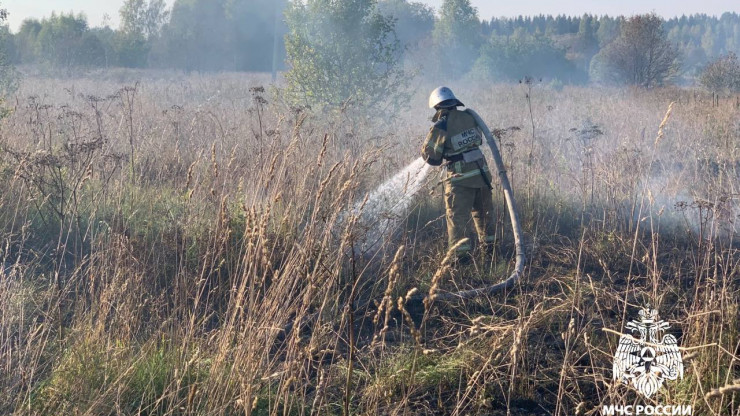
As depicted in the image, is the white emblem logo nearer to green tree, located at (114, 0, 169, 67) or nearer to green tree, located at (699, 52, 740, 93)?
green tree, located at (699, 52, 740, 93)

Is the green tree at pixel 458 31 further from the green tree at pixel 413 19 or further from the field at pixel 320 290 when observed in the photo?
the field at pixel 320 290

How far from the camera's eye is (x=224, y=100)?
62.1ft

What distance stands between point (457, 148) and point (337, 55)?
5.34 metres

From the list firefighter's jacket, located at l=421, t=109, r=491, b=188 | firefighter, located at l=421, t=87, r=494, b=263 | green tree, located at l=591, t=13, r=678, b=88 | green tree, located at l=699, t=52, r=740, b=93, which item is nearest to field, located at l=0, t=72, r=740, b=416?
firefighter, located at l=421, t=87, r=494, b=263

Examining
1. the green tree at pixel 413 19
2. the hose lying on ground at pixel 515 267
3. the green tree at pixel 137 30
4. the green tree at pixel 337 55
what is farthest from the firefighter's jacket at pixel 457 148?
the green tree at pixel 413 19

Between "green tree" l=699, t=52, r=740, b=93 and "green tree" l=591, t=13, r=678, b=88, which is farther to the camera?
"green tree" l=591, t=13, r=678, b=88

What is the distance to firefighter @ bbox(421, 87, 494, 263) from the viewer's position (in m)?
5.29

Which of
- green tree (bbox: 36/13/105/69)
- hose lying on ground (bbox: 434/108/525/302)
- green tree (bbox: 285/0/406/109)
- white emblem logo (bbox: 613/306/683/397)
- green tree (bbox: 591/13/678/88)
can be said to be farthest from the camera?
green tree (bbox: 36/13/105/69)

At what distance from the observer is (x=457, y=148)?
533 centimetres

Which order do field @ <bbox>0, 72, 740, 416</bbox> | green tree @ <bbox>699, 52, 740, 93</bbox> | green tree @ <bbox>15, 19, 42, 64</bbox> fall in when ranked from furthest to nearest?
green tree @ <bbox>15, 19, 42, 64</bbox>, green tree @ <bbox>699, 52, 740, 93</bbox>, field @ <bbox>0, 72, 740, 416</bbox>

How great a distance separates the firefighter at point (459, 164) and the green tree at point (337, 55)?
15.5ft

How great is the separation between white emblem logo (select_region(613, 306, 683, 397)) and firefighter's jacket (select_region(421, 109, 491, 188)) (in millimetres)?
2208

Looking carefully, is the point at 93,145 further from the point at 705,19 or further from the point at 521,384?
the point at 705,19

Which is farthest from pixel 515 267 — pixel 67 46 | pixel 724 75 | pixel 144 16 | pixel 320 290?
pixel 144 16
